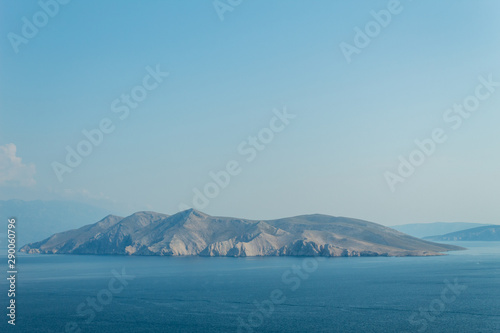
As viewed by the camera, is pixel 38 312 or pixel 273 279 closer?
pixel 38 312

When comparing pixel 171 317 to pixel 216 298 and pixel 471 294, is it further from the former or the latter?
pixel 471 294

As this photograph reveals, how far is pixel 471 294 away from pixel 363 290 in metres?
25.2

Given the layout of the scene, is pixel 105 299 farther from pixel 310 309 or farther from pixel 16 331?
pixel 310 309

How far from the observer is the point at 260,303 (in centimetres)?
9412

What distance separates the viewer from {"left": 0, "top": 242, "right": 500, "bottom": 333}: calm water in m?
75.4

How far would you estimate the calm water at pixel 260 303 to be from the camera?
7538cm

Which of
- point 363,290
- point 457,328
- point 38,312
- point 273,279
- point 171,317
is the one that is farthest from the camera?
point 273,279

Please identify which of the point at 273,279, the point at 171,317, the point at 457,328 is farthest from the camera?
the point at 273,279

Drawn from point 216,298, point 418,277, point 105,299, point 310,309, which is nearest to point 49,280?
point 105,299

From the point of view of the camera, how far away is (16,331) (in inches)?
2879

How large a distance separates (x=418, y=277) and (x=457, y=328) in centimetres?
7087

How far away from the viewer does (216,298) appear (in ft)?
332

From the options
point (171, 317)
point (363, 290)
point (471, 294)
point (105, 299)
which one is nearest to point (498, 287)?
point (471, 294)

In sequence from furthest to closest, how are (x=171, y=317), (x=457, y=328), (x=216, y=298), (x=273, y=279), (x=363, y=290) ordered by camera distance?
(x=273, y=279)
(x=363, y=290)
(x=216, y=298)
(x=171, y=317)
(x=457, y=328)
